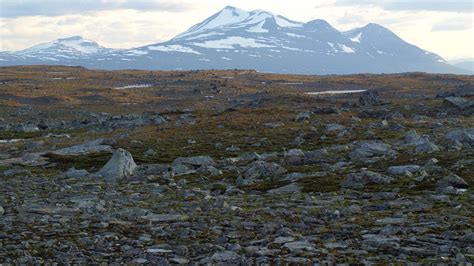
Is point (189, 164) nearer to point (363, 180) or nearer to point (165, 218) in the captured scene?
point (363, 180)

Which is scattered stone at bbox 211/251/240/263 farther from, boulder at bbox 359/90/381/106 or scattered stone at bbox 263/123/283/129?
boulder at bbox 359/90/381/106

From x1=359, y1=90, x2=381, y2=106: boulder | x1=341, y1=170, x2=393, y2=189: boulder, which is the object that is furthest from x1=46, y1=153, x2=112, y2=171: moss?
x1=359, y1=90, x2=381, y2=106: boulder

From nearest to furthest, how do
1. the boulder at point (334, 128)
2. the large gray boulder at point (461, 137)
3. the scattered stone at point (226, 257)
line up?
1. the scattered stone at point (226, 257)
2. the large gray boulder at point (461, 137)
3. the boulder at point (334, 128)

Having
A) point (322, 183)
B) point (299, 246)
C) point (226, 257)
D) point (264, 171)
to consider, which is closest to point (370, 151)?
point (264, 171)

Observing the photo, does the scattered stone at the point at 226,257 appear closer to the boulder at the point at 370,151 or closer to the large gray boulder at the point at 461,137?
the boulder at the point at 370,151

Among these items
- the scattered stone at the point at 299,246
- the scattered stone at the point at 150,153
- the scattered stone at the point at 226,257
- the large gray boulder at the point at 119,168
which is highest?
the scattered stone at the point at 299,246

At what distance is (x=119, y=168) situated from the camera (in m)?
26.7

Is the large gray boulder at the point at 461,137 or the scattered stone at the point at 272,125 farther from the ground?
the large gray boulder at the point at 461,137

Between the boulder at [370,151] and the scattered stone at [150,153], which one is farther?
the scattered stone at [150,153]

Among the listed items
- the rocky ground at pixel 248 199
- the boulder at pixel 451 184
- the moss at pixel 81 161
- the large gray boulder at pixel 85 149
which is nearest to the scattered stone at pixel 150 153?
the rocky ground at pixel 248 199

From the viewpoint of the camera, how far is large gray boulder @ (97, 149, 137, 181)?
26.3m

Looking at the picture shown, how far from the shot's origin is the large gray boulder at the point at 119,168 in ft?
86.3

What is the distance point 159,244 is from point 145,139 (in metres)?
29.9

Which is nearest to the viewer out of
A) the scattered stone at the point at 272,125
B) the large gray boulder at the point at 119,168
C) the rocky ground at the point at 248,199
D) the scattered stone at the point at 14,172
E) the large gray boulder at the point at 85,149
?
the rocky ground at the point at 248,199
